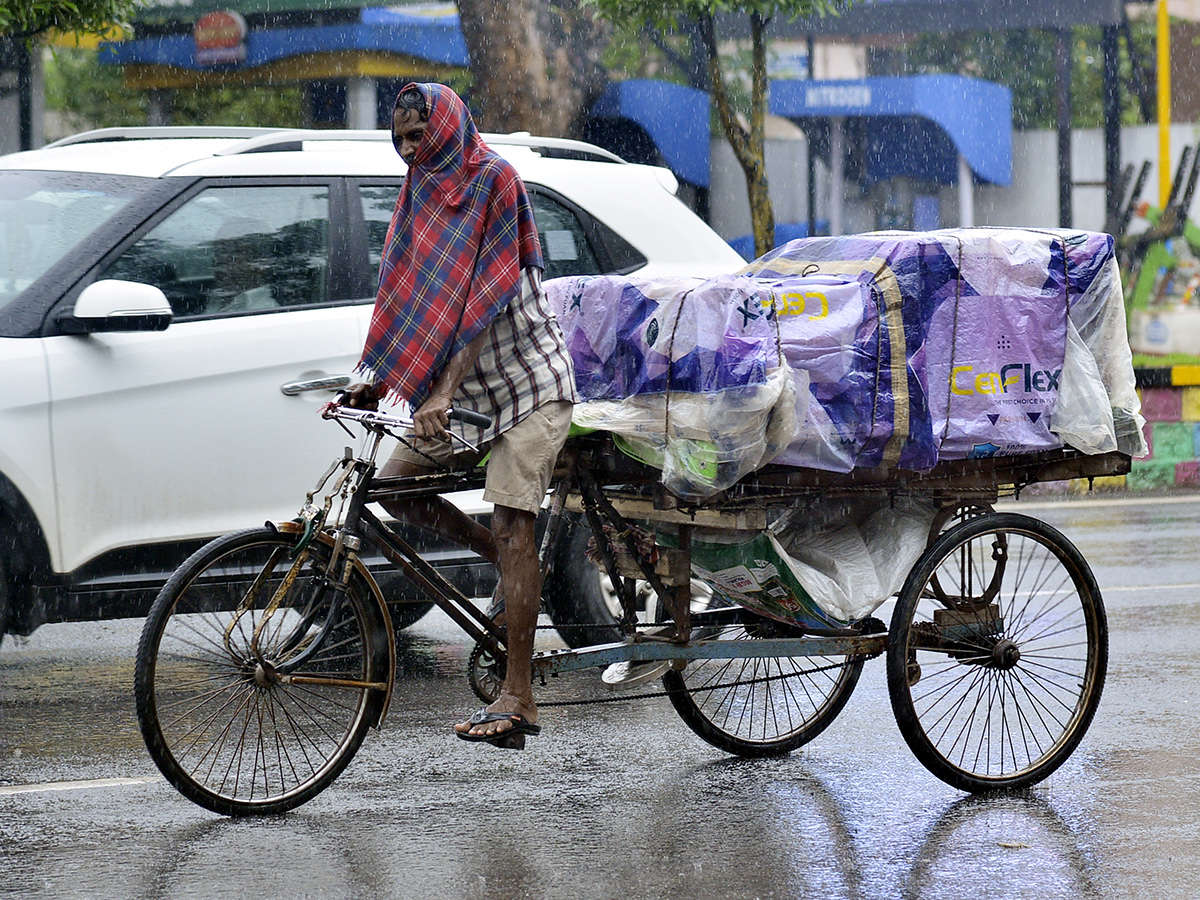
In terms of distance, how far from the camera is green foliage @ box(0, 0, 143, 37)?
10477 millimetres

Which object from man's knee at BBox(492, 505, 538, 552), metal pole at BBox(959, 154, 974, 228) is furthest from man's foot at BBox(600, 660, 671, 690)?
metal pole at BBox(959, 154, 974, 228)

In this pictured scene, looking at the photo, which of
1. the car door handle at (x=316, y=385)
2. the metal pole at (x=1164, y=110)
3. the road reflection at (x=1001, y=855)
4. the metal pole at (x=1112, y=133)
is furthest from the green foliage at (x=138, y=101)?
the road reflection at (x=1001, y=855)

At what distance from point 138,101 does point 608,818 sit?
15.8 metres

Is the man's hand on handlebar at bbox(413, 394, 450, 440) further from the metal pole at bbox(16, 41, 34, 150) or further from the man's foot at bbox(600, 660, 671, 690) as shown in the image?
the metal pole at bbox(16, 41, 34, 150)

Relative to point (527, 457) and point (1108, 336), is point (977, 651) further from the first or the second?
point (527, 457)

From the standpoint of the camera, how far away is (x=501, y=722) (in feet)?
14.3

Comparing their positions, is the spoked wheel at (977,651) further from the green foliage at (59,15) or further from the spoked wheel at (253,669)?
the green foliage at (59,15)

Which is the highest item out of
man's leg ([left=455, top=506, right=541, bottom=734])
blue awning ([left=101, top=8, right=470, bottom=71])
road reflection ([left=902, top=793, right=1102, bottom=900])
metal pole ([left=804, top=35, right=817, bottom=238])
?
blue awning ([left=101, top=8, right=470, bottom=71])

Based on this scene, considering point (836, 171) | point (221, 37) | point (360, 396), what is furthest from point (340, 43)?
point (360, 396)

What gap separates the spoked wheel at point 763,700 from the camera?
5.08 metres

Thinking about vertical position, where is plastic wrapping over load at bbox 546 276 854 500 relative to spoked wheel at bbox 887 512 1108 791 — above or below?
above

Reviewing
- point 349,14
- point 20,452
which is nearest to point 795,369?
point 20,452

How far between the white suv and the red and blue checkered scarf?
1516 millimetres

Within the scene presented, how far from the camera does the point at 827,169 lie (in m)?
18.8
